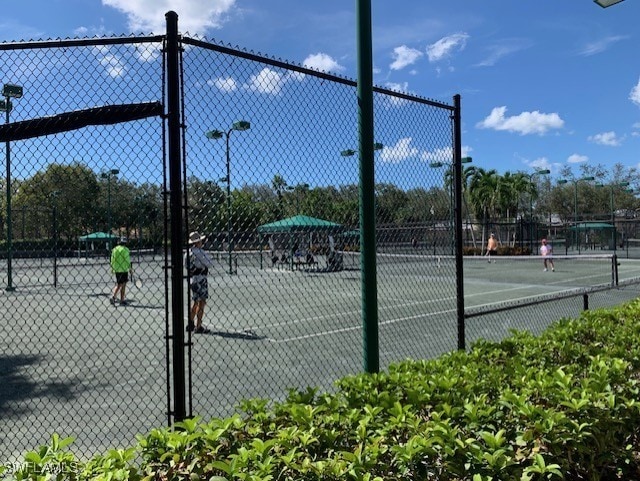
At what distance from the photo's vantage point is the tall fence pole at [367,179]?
3.87m

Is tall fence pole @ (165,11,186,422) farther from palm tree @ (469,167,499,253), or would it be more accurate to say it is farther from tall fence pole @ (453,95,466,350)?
palm tree @ (469,167,499,253)

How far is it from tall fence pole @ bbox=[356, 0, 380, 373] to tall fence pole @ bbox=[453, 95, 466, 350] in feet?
4.18

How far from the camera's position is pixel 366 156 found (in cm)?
390

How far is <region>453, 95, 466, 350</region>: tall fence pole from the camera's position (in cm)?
487

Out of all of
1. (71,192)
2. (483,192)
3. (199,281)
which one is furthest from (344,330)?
(483,192)

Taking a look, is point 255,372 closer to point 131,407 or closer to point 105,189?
point 131,407

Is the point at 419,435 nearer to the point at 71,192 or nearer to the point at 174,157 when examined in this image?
the point at 174,157

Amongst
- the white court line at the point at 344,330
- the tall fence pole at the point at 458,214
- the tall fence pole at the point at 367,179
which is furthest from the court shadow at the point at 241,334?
the tall fence pole at the point at 367,179

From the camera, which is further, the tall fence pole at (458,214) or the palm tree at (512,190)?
the palm tree at (512,190)

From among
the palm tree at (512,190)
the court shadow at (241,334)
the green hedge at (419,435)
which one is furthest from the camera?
the palm tree at (512,190)

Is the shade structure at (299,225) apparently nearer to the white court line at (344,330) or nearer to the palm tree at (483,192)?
the white court line at (344,330)

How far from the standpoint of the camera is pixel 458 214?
196 inches

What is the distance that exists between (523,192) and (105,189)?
6743 cm

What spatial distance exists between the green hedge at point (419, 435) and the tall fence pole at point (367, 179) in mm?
541
